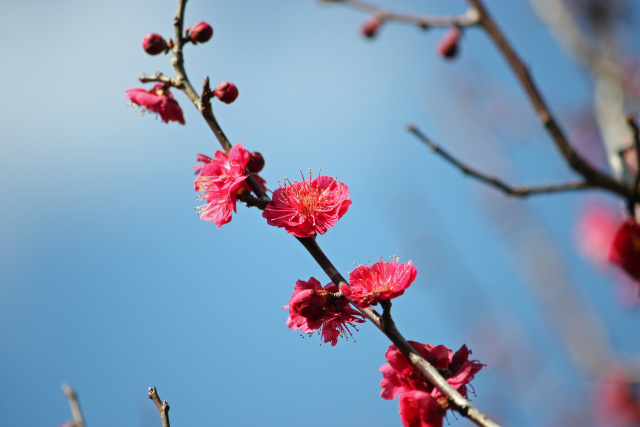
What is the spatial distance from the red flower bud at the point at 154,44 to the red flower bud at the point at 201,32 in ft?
0.40

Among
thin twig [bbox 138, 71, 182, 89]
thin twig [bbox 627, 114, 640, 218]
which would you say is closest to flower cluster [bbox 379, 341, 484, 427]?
thin twig [bbox 627, 114, 640, 218]

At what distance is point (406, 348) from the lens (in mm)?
1386

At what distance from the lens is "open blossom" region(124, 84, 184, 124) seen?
1.86 m

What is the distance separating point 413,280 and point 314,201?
0.52 m

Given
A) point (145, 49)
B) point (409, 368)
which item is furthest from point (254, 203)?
point (145, 49)

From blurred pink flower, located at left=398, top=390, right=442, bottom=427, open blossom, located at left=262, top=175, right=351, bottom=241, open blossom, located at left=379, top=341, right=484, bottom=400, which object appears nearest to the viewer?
blurred pink flower, located at left=398, top=390, right=442, bottom=427

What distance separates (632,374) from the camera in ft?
9.94

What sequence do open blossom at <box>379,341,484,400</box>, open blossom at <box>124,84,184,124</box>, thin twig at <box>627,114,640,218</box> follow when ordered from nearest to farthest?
1. thin twig at <box>627,114,640,218</box>
2. open blossom at <box>379,341,484,400</box>
3. open blossom at <box>124,84,184,124</box>

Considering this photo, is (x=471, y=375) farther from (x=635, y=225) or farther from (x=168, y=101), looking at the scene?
(x=168, y=101)

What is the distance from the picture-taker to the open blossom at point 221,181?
1.58m

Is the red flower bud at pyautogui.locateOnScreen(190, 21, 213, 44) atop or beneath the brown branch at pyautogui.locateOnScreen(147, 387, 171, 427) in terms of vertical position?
atop

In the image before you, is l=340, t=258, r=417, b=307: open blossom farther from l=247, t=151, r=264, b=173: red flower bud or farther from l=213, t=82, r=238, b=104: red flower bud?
l=213, t=82, r=238, b=104: red flower bud

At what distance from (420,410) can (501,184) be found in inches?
27.4

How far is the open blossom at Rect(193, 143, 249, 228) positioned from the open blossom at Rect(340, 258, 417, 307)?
1.59ft
